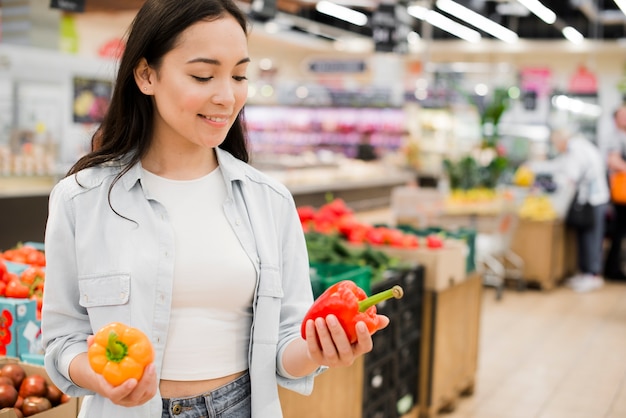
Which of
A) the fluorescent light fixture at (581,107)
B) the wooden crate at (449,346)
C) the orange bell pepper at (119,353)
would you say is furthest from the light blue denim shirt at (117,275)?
the fluorescent light fixture at (581,107)

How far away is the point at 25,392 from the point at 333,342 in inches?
44.5

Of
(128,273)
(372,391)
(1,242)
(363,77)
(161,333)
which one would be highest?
(363,77)

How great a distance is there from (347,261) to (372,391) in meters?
0.72

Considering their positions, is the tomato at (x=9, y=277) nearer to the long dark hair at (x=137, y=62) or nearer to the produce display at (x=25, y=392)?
the produce display at (x=25, y=392)

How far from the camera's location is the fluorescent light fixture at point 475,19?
47.6ft

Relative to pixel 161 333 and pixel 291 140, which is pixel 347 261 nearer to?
pixel 161 333

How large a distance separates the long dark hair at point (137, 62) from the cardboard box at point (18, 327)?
910mm

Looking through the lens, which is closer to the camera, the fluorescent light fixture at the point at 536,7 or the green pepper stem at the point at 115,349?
the green pepper stem at the point at 115,349

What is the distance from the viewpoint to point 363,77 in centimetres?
1770

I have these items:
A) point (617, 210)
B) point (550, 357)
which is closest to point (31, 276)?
point (550, 357)

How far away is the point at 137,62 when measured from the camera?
1.67 m

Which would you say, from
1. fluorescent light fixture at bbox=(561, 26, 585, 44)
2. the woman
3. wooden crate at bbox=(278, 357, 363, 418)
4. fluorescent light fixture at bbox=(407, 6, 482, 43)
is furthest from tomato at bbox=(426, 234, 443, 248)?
fluorescent light fixture at bbox=(561, 26, 585, 44)

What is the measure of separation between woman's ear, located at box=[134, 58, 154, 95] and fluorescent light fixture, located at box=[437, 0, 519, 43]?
41.7 feet

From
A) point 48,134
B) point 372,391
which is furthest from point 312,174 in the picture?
point 372,391
